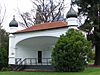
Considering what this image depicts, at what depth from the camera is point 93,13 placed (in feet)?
145

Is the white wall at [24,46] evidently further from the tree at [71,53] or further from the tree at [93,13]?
the tree at [93,13]

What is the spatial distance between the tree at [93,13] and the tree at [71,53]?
14259 mm

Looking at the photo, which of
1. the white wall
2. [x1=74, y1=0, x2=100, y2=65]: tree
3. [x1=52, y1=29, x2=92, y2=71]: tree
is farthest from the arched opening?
[x1=74, y1=0, x2=100, y2=65]: tree

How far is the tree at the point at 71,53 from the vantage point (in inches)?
1096

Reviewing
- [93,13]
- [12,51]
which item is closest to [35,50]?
[12,51]

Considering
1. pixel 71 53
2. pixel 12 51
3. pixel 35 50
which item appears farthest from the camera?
pixel 35 50

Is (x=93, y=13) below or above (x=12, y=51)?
above

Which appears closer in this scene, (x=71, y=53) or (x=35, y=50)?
(x=71, y=53)

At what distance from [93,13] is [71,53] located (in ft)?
58.4

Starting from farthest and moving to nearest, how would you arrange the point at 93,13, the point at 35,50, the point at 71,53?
the point at 93,13, the point at 35,50, the point at 71,53

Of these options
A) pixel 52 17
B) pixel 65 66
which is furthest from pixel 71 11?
pixel 52 17

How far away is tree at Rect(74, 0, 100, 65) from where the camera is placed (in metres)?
43.1

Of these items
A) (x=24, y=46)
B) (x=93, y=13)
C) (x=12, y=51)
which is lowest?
(x=12, y=51)

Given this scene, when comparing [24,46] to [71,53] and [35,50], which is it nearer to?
[35,50]
